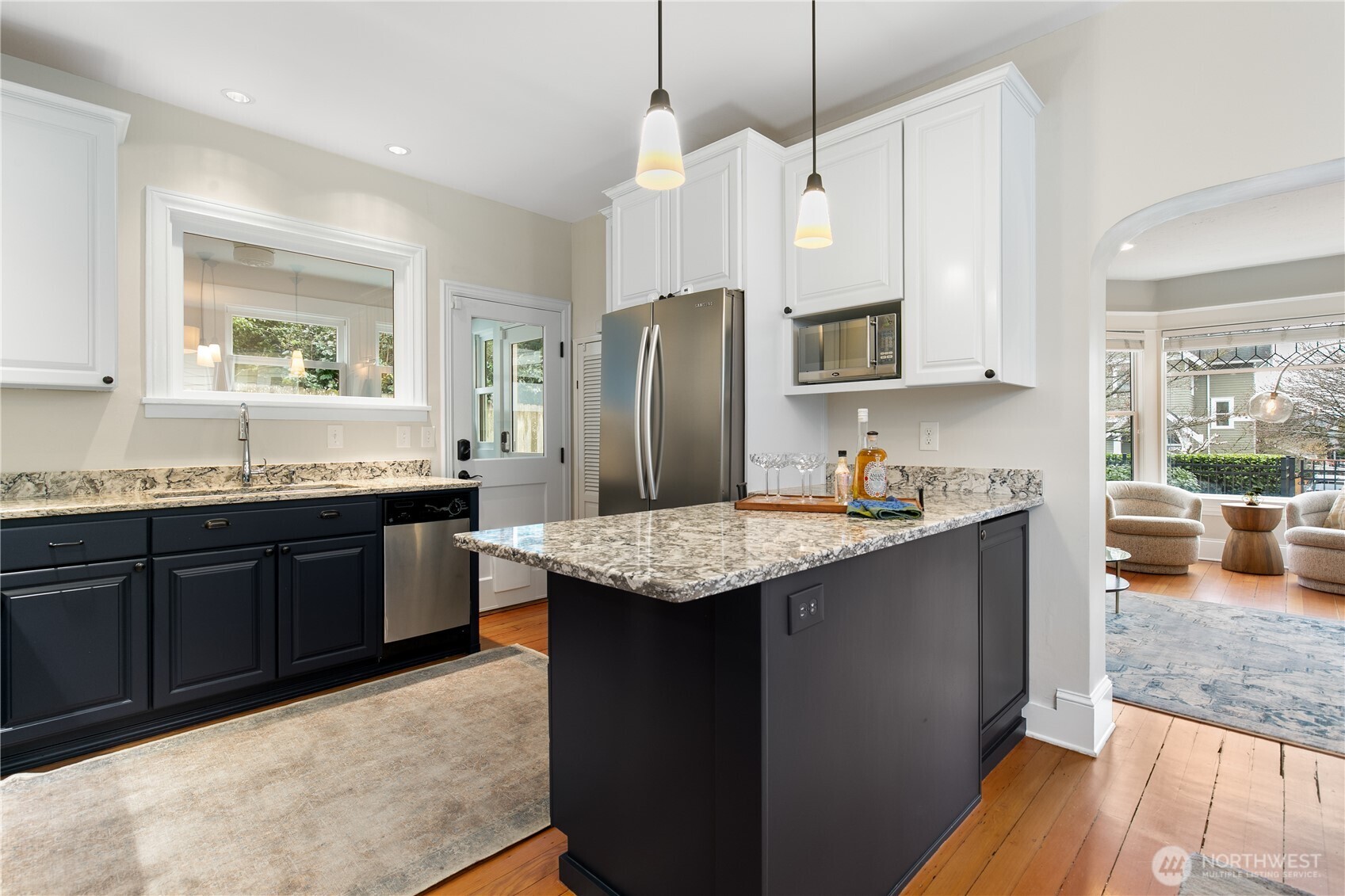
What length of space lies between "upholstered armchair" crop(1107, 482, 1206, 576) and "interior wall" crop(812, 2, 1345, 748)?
3.37 meters

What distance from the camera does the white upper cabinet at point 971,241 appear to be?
2320mm

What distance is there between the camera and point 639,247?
3271 mm

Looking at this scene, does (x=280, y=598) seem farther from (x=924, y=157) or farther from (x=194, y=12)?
(x=924, y=157)

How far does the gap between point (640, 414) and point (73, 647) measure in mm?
2334

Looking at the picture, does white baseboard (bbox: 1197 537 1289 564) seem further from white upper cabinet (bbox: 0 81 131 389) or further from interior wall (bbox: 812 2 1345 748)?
white upper cabinet (bbox: 0 81 131 389)

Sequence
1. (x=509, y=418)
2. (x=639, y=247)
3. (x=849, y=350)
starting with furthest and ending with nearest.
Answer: (x=509, y=418)
(x=639, y=247)
(x=849, y=350)

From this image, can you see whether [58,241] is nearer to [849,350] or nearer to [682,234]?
[682,234]

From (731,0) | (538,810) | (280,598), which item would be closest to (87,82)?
(280,598)

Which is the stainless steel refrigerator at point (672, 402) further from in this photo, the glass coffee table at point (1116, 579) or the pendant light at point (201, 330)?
the glass coffee table at point (1116, 579)

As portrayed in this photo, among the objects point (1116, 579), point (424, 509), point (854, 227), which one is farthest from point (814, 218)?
point (1116, 579)

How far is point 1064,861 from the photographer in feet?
5.74

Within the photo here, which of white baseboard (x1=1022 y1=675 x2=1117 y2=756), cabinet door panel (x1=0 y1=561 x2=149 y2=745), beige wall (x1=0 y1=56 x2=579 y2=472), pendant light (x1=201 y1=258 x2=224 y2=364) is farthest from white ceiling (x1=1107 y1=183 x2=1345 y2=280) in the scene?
cabinet door panel (x1=0 y1=561 x2=149 y2=745)

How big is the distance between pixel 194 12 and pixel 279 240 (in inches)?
46.7

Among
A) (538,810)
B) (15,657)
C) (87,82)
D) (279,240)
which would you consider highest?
(87,82)
